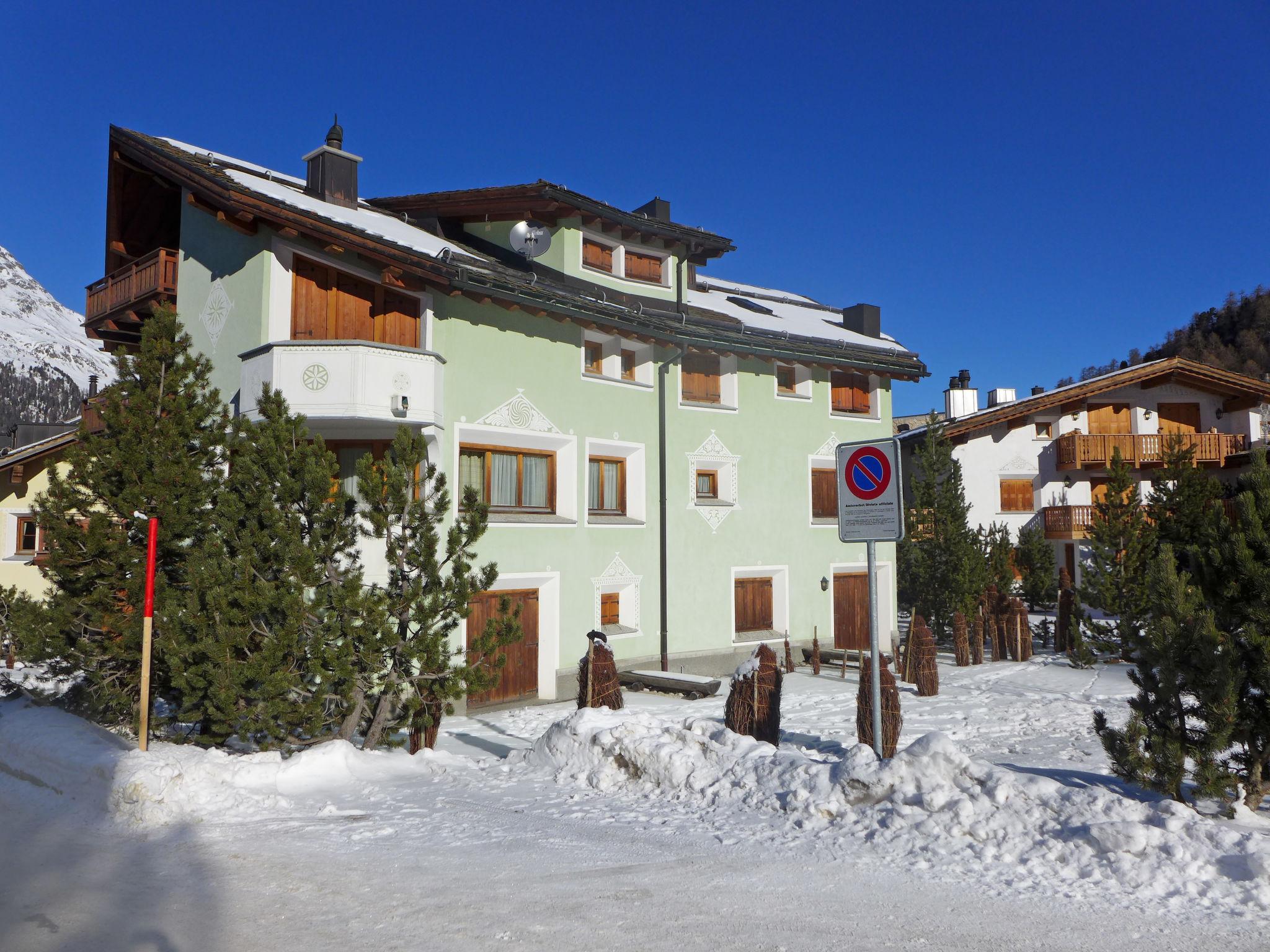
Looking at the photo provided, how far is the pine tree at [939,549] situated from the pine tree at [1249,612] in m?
16.8

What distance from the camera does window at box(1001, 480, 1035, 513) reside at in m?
34.3

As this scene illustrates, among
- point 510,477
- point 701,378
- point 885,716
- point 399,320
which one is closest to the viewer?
point 885,716

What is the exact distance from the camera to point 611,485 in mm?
18828

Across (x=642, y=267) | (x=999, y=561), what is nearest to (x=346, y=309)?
(x=642, y=267)

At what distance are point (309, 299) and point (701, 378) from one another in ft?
28.4

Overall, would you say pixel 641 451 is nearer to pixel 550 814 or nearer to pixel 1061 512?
pixel 550 814

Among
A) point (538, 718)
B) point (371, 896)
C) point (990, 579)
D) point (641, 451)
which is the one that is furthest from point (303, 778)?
point (990, 579)

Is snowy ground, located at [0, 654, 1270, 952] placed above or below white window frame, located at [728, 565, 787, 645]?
below

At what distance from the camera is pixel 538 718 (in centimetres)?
1449

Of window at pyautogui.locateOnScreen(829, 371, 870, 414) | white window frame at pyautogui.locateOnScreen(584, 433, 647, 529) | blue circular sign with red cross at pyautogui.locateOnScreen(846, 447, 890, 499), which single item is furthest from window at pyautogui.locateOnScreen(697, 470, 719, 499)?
blue circular sign with red cross at pyautogui.locateOnScreen(846, 447, 890, 499)

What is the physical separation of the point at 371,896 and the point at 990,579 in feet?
75.1

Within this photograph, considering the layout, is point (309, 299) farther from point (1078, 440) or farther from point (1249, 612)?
point (1078, 440)

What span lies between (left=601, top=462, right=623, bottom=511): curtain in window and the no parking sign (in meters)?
11.0

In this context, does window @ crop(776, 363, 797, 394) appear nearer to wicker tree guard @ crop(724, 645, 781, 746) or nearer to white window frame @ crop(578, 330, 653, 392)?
white window frame @ crop(578, 330, 653, 392)
